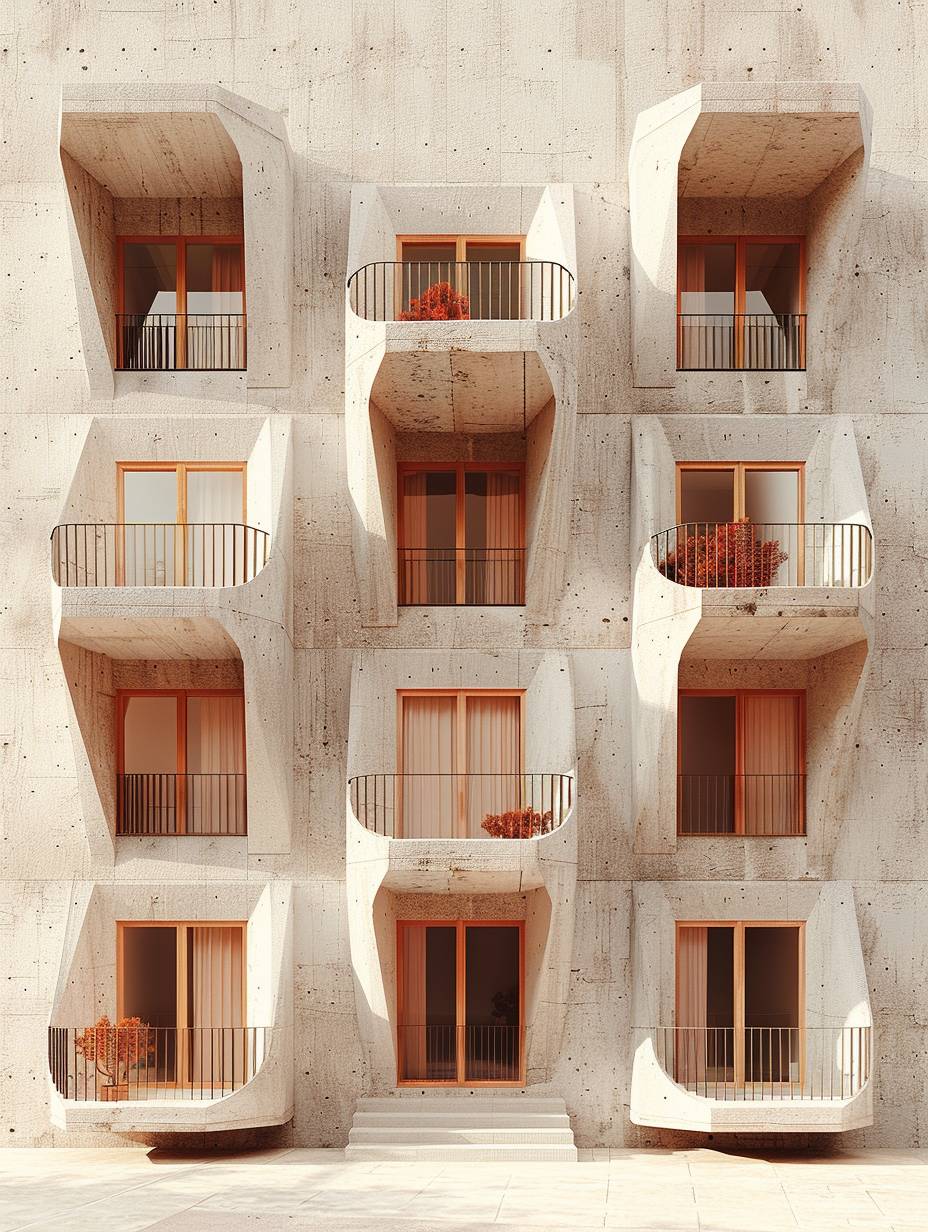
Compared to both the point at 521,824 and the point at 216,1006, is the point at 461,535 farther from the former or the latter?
the point at 216,1006

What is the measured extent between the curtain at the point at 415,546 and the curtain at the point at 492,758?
180cm

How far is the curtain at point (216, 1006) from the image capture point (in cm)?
1742

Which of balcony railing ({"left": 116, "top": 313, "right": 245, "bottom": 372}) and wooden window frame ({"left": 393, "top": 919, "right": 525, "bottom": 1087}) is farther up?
balcony railing ({"left": 116, "top": 313, "right": 245, "bottom": 372})

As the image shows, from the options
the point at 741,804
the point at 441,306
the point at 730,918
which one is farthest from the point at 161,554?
the point at 730,918

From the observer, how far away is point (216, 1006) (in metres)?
17.7

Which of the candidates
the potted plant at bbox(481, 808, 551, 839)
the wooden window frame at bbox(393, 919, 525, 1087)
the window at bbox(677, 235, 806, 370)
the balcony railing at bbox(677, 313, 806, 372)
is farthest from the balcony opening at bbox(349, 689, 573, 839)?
the window at bbox(677, 235, 806, 370)

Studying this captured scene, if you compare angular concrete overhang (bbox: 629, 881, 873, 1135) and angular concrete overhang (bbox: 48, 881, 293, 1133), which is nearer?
angular concrete overhang (bbox: 48, 881, 293, 1133)

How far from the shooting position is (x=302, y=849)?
17.9 meters

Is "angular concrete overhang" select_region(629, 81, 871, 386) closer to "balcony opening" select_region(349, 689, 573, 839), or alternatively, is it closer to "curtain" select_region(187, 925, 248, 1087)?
"balcony opening" select_region(349, 689, 573, 839)

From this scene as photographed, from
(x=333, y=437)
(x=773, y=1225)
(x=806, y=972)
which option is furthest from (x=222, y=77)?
(x=773, y=1225)

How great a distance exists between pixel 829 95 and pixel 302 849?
42.1 feet

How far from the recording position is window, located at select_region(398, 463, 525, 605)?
60.6ft

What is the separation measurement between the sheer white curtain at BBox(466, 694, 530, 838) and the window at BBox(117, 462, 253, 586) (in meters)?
3.92

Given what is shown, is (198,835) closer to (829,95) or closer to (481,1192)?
(481,1192)
